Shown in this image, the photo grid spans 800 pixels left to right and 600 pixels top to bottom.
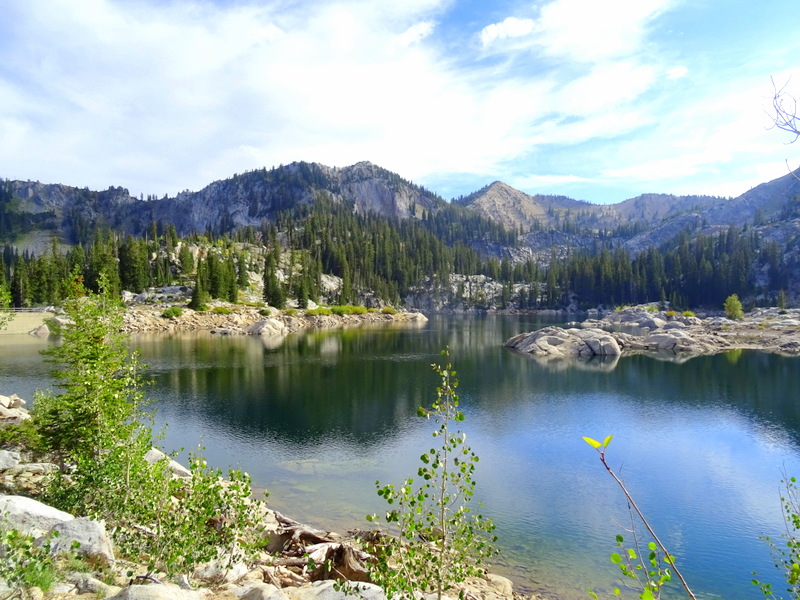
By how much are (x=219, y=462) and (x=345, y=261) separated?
144 metres

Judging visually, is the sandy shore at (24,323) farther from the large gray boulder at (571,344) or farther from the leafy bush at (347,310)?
the large gray boulder at (571,344)

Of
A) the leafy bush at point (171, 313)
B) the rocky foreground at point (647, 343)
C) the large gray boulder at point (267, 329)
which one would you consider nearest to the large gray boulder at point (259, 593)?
the rocky foreground at point (647, 343)

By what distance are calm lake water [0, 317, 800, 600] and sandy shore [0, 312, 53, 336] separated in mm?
25624

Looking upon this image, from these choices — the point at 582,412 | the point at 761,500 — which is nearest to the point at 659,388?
the point at 582,412

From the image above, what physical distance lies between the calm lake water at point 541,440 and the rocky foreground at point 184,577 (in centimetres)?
381

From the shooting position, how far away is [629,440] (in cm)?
3102

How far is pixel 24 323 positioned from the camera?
85875 millimetres

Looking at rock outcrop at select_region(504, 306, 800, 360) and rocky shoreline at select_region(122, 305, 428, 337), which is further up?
rocky shoreline at select_region(122, 305, 428, 337)

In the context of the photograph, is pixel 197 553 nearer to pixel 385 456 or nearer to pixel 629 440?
pixel 385 456

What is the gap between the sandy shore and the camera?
82.1m

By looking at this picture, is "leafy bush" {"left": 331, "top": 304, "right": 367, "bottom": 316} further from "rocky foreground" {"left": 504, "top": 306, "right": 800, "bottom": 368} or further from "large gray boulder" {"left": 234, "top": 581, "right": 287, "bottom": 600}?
"large gray boulder" {"left": 234, "top": 581, "right": 287, "bottom": 600}

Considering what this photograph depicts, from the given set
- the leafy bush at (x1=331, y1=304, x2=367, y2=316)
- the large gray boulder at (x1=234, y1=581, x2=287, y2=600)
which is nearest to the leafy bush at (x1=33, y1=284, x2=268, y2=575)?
the large gray boulder at (x1=234, y1=581, x2=287, y2=600)

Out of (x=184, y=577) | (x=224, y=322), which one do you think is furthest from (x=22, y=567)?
(x=224, y=322)

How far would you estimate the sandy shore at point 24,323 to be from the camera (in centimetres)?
8206
